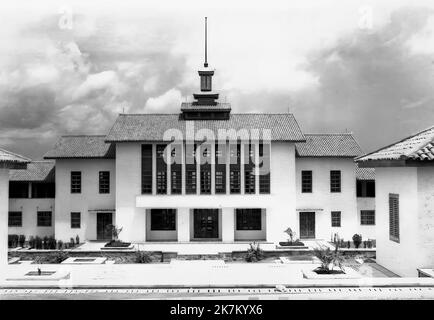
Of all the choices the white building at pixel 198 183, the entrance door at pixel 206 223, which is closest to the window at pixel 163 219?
the white building at pixel 198 183

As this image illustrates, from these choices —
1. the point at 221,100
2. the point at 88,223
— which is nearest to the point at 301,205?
Result: the point at 221,100

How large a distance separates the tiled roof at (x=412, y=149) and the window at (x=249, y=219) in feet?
28.7

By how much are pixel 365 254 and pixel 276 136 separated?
6.48 metres

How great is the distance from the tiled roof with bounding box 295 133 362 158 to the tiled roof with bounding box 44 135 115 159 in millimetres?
8985

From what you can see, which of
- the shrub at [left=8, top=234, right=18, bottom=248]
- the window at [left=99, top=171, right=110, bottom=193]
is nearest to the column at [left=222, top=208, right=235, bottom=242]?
the window at [left=99, top=171, right=110, bottom=193]

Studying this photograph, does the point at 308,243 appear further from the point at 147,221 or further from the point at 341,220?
the point at 147,221

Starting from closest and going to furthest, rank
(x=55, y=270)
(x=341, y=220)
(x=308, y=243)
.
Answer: (x=55, y=270), (x=308, y=243), (x=341, y=220)

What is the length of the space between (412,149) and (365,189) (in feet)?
39.2

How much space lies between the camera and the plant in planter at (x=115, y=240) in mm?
19478

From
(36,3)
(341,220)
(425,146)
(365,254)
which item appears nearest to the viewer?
(36,3)

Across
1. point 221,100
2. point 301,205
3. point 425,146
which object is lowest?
point 301,205

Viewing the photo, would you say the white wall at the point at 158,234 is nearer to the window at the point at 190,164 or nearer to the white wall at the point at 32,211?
the window at the point at 190,164

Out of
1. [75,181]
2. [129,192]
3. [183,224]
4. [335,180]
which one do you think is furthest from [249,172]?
[75,181]

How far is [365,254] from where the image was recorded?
1766 centimetres
